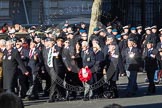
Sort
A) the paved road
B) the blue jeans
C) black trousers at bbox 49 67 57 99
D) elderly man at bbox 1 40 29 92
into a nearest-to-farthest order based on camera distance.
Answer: elderly man at bbox 1 40 29 92
the paved road
black trousers at bbox 49 67 57 99
the blue jeans

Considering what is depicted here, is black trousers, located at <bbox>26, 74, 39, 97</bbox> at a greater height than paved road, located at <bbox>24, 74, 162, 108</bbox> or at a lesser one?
greater

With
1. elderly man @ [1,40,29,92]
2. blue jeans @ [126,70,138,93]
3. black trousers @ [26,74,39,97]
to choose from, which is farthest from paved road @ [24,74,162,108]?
elderly man @ [1,40,29,92]

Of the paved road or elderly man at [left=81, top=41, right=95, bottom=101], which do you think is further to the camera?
elderly man at [left=81, top=41, right=95, bottom=101]

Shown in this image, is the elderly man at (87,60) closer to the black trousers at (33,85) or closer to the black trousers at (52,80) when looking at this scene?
the black trousers at (52,80)

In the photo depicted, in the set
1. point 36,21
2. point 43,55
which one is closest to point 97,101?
point 43,55

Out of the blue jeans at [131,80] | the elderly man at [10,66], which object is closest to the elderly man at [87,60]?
the blue jeans at [131,80]

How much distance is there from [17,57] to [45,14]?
49.6ft

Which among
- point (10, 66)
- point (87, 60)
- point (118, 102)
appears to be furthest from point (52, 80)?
point (118, 102)

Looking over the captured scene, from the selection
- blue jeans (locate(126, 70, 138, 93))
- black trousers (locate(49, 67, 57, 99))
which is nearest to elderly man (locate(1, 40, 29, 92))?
black trousers (locate(49, 67, 57, 99))

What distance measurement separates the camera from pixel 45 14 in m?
27.9

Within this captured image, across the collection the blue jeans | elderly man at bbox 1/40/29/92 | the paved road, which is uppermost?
elderly man at bbox 1/40/29/92

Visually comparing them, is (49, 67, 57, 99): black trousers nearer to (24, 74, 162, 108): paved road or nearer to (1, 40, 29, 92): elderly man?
(24, 74, 162, 108): paved road

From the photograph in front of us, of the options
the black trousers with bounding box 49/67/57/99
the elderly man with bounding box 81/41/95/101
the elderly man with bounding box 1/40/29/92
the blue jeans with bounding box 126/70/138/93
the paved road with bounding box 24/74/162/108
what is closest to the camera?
the elderly man with bounding box 1/40/29/92

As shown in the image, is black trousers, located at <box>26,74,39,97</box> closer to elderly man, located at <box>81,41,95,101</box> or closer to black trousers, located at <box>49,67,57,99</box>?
black trousers, located at <box>49,67,57,99</box>
